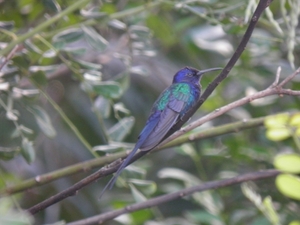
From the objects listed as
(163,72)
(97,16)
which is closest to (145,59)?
(163,72)

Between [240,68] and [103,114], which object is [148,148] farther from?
[240,68]

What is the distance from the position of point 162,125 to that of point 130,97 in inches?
57.8

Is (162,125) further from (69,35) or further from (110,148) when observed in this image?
(69,35)

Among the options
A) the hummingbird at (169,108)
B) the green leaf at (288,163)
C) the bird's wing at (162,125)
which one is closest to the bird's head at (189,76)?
the hummingbird at (169,108)

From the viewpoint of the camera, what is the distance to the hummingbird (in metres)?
1.50

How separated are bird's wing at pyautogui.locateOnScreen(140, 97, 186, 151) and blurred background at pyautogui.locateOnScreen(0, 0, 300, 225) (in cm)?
13

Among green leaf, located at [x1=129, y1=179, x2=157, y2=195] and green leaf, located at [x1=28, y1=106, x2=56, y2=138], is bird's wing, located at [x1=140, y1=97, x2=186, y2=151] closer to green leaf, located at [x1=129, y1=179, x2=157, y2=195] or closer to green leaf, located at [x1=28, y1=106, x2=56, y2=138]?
green leaf, located at [x1=129, y1=179, x2=157, y2=195]

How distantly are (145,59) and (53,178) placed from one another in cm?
174

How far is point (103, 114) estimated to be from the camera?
1.95 meters

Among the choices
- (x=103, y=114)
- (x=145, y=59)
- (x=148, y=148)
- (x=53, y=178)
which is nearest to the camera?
(x=148, y=148)

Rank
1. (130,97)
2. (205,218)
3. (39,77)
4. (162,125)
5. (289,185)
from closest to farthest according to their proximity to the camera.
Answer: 1. (289,185)
2. (162,125)
3. (39,77)
4. (205,218)
5. (130,97)

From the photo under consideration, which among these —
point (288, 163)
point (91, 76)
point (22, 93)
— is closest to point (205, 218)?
point (91, 76)

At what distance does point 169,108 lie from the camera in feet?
6.28

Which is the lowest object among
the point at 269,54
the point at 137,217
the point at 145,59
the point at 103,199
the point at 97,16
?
the point at 103,199
